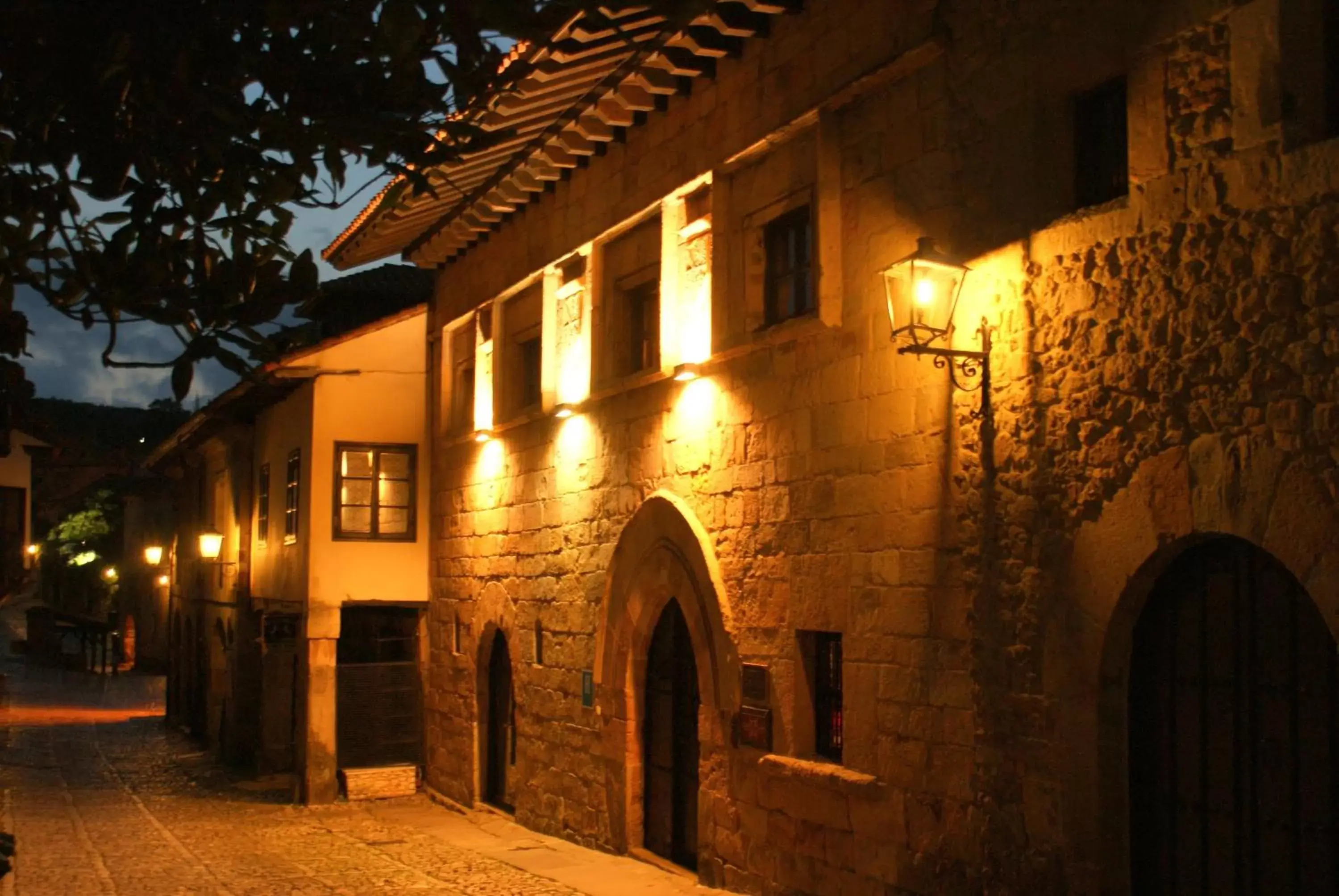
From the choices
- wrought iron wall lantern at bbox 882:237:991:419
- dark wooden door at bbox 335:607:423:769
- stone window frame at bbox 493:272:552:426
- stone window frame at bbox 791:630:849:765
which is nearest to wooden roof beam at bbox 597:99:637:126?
stone window frame at bbox 493:272:552:426

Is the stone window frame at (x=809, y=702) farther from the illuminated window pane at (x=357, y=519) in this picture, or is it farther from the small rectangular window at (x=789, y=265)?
the illuminated window pane at (x=357, y=519)

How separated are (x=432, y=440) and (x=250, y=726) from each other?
20.7 ft

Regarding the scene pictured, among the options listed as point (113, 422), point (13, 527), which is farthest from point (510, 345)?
point (113, 422)

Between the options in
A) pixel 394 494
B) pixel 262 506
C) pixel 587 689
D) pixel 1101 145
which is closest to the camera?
pixel 1101 145

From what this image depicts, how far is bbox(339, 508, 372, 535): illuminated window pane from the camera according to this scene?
54.9ft

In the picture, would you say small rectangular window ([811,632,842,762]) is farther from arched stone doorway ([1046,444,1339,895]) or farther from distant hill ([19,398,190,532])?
distant hill ([19,398,190,532])

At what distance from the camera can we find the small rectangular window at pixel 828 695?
8.95 metres

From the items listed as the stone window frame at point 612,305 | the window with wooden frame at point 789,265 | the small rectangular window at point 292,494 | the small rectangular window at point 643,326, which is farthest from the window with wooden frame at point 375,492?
the window with wooden frame at point 789,265

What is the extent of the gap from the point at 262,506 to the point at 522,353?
23.0 ft

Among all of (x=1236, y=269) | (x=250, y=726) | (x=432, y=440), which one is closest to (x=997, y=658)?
(x=1236, y=269)

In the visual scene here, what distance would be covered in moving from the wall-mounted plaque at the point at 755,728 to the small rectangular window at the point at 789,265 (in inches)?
98.1

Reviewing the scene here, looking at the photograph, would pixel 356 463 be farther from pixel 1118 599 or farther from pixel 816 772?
pixel 1118 599

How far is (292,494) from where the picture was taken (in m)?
18.0

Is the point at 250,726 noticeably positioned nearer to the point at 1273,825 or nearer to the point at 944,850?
the point at 944,850
